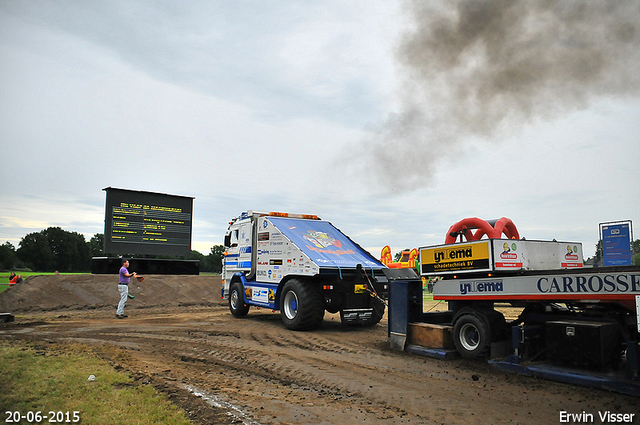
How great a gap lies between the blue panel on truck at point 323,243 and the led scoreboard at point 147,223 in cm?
1013

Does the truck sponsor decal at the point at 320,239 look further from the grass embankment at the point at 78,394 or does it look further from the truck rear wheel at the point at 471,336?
the grass embankment at the point at 78,394

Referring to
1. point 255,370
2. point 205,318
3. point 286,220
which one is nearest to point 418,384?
point 255,370

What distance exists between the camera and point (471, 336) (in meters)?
7.50

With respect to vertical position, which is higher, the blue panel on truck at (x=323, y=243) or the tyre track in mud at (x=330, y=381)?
the blue panel on truck at (x=323, y=243)

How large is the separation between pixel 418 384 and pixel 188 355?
4.29 m

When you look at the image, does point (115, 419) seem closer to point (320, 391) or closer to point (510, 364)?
point (320, 391)

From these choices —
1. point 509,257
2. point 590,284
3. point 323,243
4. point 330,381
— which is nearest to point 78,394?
point 330,381

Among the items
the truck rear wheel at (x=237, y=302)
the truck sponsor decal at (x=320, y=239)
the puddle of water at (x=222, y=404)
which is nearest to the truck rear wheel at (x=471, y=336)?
the puddle of water at (x=222, y=404)

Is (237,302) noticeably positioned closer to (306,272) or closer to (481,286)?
(306,272)

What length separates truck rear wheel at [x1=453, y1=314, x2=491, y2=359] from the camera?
712cm

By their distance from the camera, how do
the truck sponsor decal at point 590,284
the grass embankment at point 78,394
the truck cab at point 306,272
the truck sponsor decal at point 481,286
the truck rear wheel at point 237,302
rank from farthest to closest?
the truck rear wheel at point 237,302, the truck cab at point 306,272, the truck sponsor decal at point 481,286, the truck sponsor decal at point 590,284, the grass embankment at point 78,394

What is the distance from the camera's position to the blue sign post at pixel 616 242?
7172 millimetres

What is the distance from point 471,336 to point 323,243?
214 inches

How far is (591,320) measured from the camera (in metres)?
6.11
